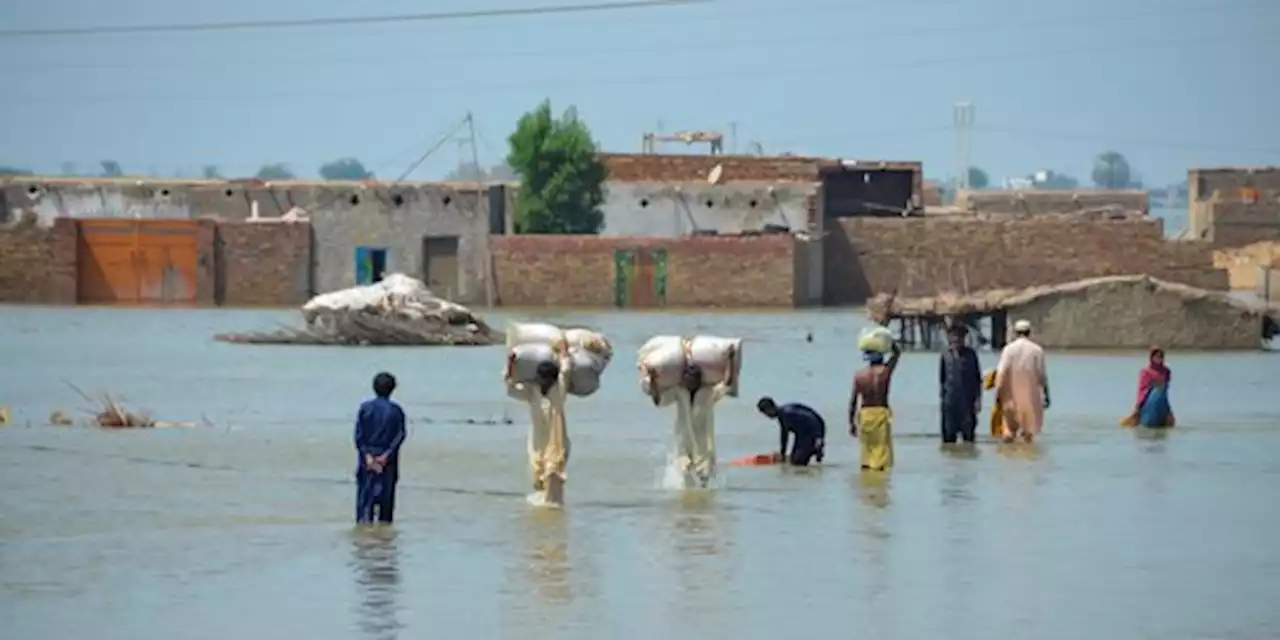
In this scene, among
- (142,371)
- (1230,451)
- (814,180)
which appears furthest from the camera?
(814,180)

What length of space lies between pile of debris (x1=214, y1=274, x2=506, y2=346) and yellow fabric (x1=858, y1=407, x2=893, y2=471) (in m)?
22.8

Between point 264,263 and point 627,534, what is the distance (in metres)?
43.0

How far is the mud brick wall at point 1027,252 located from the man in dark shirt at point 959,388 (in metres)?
36.5

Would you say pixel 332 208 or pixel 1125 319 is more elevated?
pixel 332 208

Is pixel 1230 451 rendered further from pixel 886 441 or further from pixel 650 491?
pixel 650 491

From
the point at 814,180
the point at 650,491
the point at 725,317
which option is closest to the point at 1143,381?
the point at 650,491

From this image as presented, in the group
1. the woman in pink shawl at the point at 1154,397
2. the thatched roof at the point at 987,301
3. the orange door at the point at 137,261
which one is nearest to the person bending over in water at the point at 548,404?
the woman in pink shawl at the point at 1154,397

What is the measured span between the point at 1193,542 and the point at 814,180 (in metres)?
44.9

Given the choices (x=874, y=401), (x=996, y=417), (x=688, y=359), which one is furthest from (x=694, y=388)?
(x=996, y=417)

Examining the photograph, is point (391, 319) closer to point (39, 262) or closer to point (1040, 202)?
point (39, 262)

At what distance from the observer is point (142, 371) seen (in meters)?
40.9

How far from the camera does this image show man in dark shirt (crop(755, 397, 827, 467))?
74.1ft

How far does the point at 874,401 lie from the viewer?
2192 centimetres

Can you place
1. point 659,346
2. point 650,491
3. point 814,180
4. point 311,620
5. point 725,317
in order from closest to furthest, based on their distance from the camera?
point 311,620
point 659,346
point 650,491
point 725,317
point 814,180
